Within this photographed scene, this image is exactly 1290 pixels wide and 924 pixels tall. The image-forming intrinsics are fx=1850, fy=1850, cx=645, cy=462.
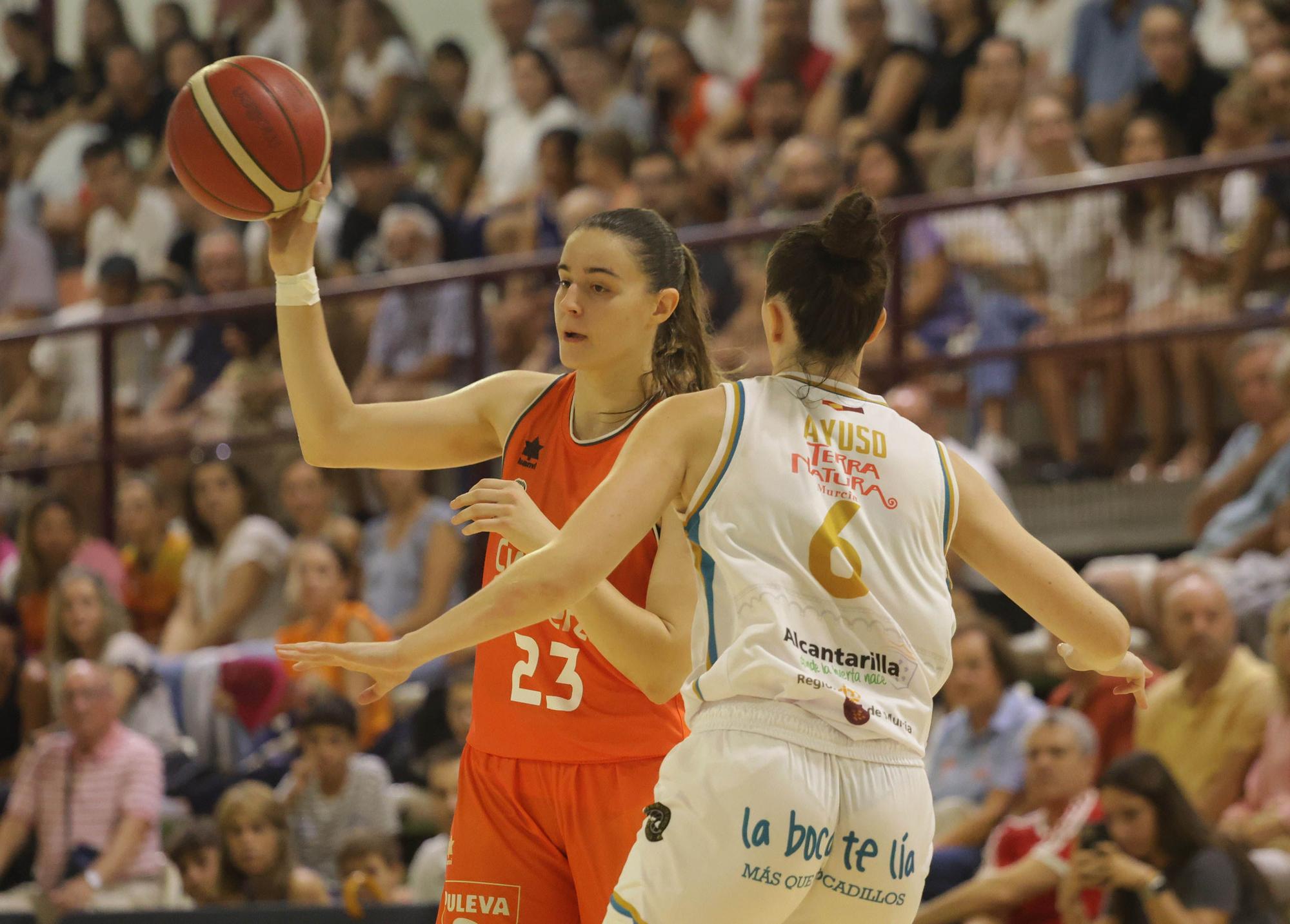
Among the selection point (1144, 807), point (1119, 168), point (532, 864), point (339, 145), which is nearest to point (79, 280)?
point (339, 145)

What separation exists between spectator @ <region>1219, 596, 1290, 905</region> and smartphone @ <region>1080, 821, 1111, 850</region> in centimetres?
43

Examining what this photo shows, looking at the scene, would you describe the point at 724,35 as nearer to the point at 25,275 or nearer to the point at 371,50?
the point at 371,50

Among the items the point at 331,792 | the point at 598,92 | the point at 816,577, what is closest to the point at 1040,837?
the point at 331,792

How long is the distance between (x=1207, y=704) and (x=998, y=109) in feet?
11.3

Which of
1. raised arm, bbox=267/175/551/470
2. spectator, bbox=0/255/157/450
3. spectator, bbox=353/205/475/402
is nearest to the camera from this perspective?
raised arm, bbox=267/175/551/470

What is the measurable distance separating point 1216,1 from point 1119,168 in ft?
4.59

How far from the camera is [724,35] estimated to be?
35.2 ft

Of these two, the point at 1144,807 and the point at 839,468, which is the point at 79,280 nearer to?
the point at 1144,807

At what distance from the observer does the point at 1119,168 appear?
795cm

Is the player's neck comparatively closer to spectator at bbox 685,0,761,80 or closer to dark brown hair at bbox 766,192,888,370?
dark brown hair at bbox 766,192,888,370

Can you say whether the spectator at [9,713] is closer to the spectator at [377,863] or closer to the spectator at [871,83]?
the spectator at [377,863]

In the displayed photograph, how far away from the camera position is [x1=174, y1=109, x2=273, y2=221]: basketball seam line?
3.76 m

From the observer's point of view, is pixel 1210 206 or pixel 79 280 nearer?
pixel 1210 206

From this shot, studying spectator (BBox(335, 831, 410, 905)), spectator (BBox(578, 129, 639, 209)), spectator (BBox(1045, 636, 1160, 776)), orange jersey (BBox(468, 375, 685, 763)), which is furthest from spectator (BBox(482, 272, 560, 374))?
orange jersey (BBox(468, 375, 685, 763))
